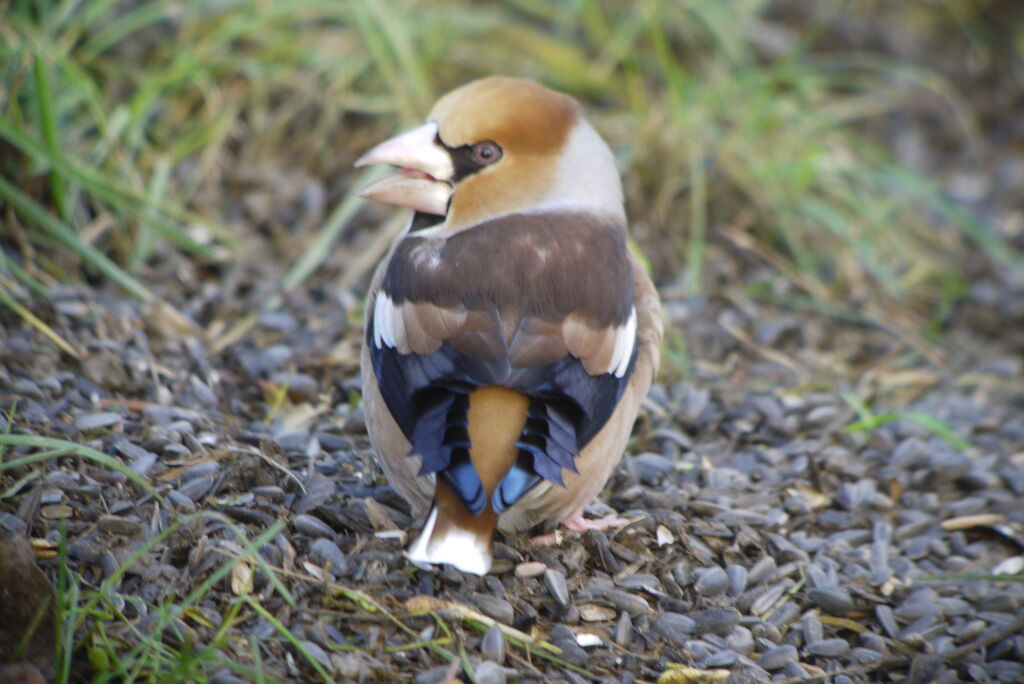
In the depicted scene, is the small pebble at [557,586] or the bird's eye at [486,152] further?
the bird's eye at [486,152]

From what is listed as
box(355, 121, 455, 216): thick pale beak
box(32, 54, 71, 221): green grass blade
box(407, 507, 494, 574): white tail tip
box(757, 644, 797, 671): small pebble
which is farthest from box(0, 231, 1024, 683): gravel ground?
box(355, 121, 455, 216): thick pale beak

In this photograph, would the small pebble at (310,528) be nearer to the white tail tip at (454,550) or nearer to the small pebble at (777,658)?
the white tail tip at (454,550)

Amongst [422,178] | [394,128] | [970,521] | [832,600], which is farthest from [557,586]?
[394,128]

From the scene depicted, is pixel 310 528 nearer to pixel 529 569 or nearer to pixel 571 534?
pixel 529 569

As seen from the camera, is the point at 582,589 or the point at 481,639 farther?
the point at 582,589

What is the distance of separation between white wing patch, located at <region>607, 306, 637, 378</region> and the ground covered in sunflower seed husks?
0.54 m

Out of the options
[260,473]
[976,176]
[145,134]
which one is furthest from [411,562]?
[976,176]

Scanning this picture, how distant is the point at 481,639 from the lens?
2.80m

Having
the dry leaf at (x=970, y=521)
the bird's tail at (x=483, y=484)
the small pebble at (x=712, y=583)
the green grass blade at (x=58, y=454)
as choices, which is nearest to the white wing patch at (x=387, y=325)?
the bird's tail at (x=483, y=484)

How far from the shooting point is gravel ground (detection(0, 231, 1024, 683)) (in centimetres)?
282

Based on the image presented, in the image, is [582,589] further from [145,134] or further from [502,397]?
[145,134]

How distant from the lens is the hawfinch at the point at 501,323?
272 centimetres

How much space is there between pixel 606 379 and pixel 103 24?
3.32 meters

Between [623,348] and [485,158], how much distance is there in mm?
690
